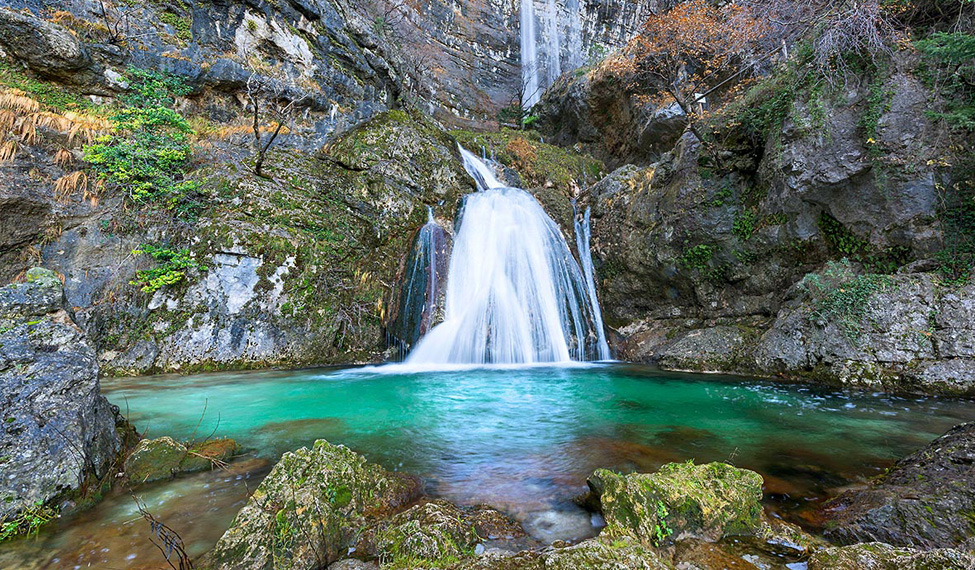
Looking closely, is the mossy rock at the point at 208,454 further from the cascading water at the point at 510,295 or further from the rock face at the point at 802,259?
the rock face at the point at 802,259

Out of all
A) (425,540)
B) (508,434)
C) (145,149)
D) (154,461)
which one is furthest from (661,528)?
(145,149)

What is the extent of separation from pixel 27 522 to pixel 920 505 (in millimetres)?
4680

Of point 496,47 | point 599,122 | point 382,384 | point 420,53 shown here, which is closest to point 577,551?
point 382,384

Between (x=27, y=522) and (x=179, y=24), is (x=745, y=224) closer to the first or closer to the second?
(x=27, y=522)

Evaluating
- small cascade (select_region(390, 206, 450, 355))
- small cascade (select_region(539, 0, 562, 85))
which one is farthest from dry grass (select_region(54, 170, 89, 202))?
small cascade (select_region(539, 0, 562, 85))

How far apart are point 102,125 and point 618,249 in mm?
12709

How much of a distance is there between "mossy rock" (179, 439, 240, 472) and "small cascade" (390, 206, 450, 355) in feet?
18.5

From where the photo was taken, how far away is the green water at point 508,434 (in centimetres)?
217

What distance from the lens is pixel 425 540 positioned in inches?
69.4

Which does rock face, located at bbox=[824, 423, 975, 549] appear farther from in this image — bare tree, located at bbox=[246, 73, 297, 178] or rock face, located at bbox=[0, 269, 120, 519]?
bare tree, located at bbox=[246, 73, 297, 178]

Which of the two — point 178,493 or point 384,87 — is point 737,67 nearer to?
point 384,87

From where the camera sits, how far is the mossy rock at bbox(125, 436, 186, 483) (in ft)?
8.57

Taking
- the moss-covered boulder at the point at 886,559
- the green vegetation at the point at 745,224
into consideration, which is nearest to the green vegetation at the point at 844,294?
the green vegetation at the point at 745,224

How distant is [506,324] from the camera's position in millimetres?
9242
